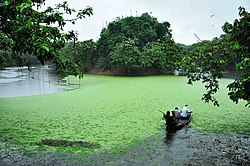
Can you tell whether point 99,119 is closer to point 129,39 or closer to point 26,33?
point 26,33

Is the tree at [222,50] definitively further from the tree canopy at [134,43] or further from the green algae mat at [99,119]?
the tree canopy at [134,43]

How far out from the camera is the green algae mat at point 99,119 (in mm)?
5637

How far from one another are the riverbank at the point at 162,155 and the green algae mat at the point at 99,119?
0.31 meters

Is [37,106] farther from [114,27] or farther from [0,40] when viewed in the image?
[114,27]

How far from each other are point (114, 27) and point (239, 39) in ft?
65.3

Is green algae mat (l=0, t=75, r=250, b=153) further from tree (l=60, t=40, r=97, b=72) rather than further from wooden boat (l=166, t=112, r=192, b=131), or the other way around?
tree (l=60, t=40, r=97, b=72)

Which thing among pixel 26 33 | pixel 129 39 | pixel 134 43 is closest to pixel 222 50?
pixel 26 33

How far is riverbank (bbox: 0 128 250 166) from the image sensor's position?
4.41 m

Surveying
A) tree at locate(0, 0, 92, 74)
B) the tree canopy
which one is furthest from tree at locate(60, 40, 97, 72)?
tree at locate(0, 0, 92, 74)

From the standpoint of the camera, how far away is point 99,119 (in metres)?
7.32

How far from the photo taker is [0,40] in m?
2.25

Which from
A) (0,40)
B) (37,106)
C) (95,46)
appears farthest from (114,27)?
(0,40)

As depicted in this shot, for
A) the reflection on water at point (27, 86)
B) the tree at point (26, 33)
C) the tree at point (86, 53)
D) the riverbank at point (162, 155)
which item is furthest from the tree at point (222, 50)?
the tree at point (86, 53)

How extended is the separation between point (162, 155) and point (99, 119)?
295 cm
